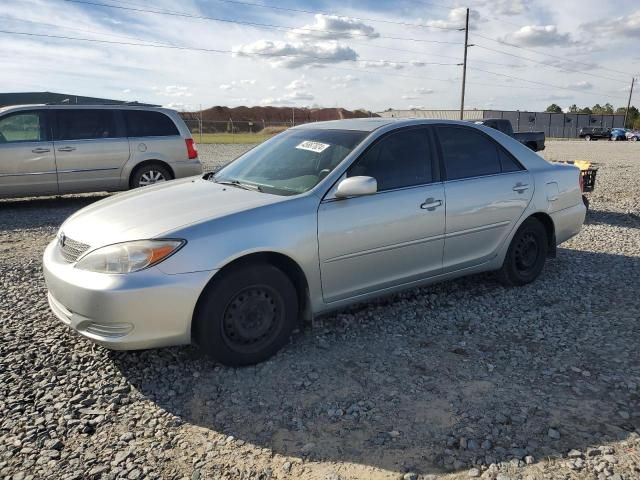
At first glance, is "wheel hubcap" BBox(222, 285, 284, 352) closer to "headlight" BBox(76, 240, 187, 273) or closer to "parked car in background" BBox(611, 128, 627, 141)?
"headlight" BBox(76, 240, 187, 273)

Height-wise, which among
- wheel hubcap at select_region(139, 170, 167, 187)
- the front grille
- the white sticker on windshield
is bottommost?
wheel hubcap at select_region(139, 170, 167, 187)

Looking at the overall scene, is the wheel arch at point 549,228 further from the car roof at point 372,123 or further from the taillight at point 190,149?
the taillight at point 190,149

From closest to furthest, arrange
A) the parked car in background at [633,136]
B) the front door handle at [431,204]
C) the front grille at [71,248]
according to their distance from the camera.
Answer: the front grille at [71,248] < the front door handle at [431,204] < the parked car in background at [633,136]

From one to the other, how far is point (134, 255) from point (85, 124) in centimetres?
696

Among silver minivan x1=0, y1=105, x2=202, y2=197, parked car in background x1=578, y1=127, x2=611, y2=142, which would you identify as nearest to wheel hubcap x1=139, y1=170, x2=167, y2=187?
silver minivan x1=0, y1=105, x2=202, y2=197

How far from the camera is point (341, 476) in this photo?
8.23 ft

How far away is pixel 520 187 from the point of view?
4875mm

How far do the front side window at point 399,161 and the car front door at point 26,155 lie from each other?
6820 mm

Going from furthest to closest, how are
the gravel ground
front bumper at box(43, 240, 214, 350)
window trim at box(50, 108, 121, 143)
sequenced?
window trim at box(50, 108, 121, 143)
front bumper at box(43, 240, 214, 350)
the gravel ground

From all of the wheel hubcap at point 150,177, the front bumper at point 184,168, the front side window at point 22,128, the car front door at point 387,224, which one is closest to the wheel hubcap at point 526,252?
the car front door at point 387,224

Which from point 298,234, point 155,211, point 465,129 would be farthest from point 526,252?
point 155,211

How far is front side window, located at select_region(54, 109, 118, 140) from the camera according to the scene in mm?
8930

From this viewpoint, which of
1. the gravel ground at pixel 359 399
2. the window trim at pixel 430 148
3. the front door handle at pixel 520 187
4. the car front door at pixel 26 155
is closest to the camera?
Result: the gravel ground at pixel 359 399

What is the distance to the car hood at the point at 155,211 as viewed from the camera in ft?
10.8
